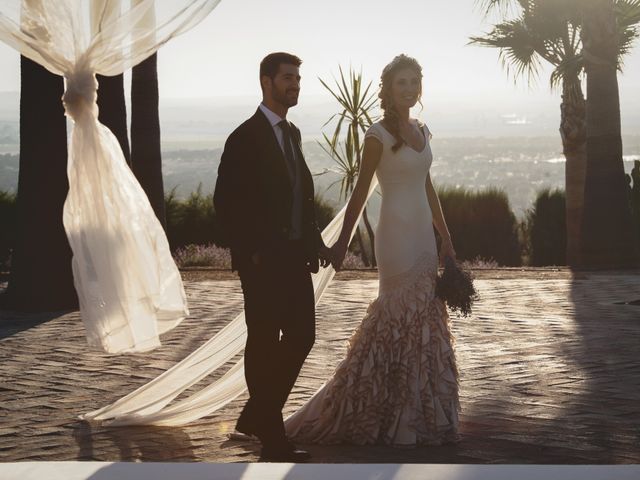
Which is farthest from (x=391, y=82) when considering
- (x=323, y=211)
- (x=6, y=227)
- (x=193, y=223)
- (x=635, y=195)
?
(x=635, y=195)

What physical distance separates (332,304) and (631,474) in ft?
23.9

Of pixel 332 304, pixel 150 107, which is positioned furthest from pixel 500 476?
pixel 150 107

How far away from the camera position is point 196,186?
64.1 ft

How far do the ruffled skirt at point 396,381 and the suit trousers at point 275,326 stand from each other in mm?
411

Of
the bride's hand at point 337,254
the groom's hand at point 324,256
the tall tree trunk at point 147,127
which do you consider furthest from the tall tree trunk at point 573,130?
the groom's hand at point 324,256

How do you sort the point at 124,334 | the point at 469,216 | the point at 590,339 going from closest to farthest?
the point at 124,334 → the point at 590,339 → the point at 469,216

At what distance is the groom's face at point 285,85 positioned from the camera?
5375 mm

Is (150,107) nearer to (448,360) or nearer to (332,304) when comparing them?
(332,304)

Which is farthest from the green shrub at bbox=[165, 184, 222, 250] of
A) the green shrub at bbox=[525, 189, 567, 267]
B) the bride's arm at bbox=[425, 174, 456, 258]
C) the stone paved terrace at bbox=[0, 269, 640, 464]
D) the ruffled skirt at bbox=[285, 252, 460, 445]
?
the ruffled skirt at bbox=[285, 252, 460, 445]

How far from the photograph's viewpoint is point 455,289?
580cm

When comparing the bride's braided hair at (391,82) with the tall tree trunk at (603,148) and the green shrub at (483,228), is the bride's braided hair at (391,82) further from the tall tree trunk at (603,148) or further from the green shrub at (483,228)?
the green shrub at (483,228)

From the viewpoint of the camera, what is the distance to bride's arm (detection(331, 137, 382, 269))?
19.1ft

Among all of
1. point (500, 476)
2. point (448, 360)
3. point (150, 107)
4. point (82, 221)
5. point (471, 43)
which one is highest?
point (471, 43)

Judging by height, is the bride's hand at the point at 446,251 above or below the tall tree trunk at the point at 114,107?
below
